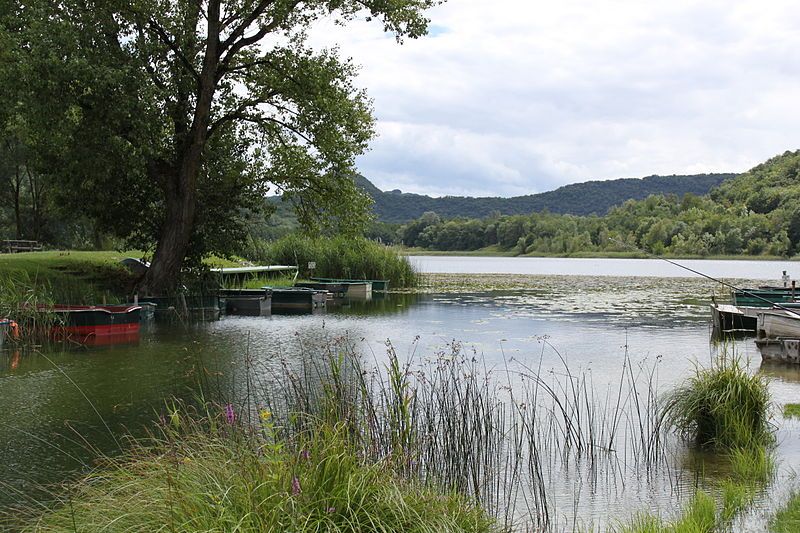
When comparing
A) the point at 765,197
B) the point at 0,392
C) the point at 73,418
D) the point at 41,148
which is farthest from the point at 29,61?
the point at 765,197

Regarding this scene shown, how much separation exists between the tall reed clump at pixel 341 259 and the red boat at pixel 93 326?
19337 millimetres

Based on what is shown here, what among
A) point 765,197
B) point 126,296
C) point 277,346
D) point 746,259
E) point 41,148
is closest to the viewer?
point 277,346

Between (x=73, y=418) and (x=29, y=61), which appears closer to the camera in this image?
(x=73, y=418)

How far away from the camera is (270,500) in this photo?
13.6ft

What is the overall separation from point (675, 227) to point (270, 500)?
7045 cm

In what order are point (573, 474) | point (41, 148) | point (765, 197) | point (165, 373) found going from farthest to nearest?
1. point (765, 197)
2. point (41, 148)
3. point (165, 373)
4. point (573, 474)

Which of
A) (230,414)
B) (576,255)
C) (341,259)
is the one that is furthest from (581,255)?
(230,414)

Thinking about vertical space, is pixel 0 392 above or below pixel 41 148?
below

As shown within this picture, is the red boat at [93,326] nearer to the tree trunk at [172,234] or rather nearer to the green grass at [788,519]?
the tree trunk at [172,234]

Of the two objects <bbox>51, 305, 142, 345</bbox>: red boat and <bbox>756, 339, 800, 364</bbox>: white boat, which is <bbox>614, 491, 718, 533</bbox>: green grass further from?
<bbox>51, 305, 142, 345</bbox>: red boat

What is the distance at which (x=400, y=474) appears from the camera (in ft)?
18.1

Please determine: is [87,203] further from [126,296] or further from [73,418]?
[73,418]

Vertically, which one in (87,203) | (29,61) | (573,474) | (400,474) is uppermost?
(29,61)

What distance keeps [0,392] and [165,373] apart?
2.49 m
